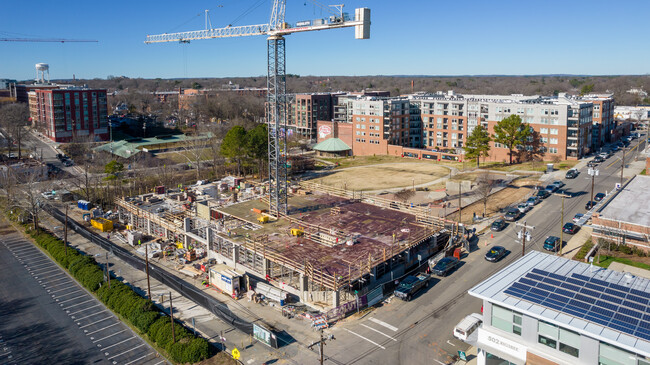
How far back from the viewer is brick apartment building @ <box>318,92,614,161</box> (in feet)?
263

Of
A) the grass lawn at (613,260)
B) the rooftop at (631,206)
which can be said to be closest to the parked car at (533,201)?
the rooftop at (631,206)

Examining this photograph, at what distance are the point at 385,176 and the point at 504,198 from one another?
22397mm

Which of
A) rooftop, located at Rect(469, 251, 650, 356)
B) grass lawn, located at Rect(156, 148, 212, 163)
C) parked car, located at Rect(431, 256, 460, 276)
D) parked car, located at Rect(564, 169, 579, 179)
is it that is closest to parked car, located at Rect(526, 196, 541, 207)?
parked car, located at Rect(564, 169, 579, 179)

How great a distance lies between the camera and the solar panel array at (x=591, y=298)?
20734mm

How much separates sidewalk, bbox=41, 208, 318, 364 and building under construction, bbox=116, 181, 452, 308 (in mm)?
2896

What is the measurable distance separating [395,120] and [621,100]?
4099 inches

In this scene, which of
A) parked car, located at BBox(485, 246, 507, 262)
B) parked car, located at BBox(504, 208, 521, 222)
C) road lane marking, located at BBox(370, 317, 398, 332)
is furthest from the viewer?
parked car, located at BBox(504, 208, 521, 222)

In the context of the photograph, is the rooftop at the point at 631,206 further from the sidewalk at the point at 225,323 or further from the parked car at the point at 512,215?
the sidewalk at the point at 225,323

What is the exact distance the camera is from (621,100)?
513 feet

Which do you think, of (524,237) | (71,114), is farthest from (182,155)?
(524,237)

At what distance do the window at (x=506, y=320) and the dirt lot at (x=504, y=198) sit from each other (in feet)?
99.0

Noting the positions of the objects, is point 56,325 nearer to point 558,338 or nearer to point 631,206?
point 558,338

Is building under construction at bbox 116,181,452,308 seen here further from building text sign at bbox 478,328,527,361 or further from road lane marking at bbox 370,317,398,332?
building text sign at bbox 478,328,527,361

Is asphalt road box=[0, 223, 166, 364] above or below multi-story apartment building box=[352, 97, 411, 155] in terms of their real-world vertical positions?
below
